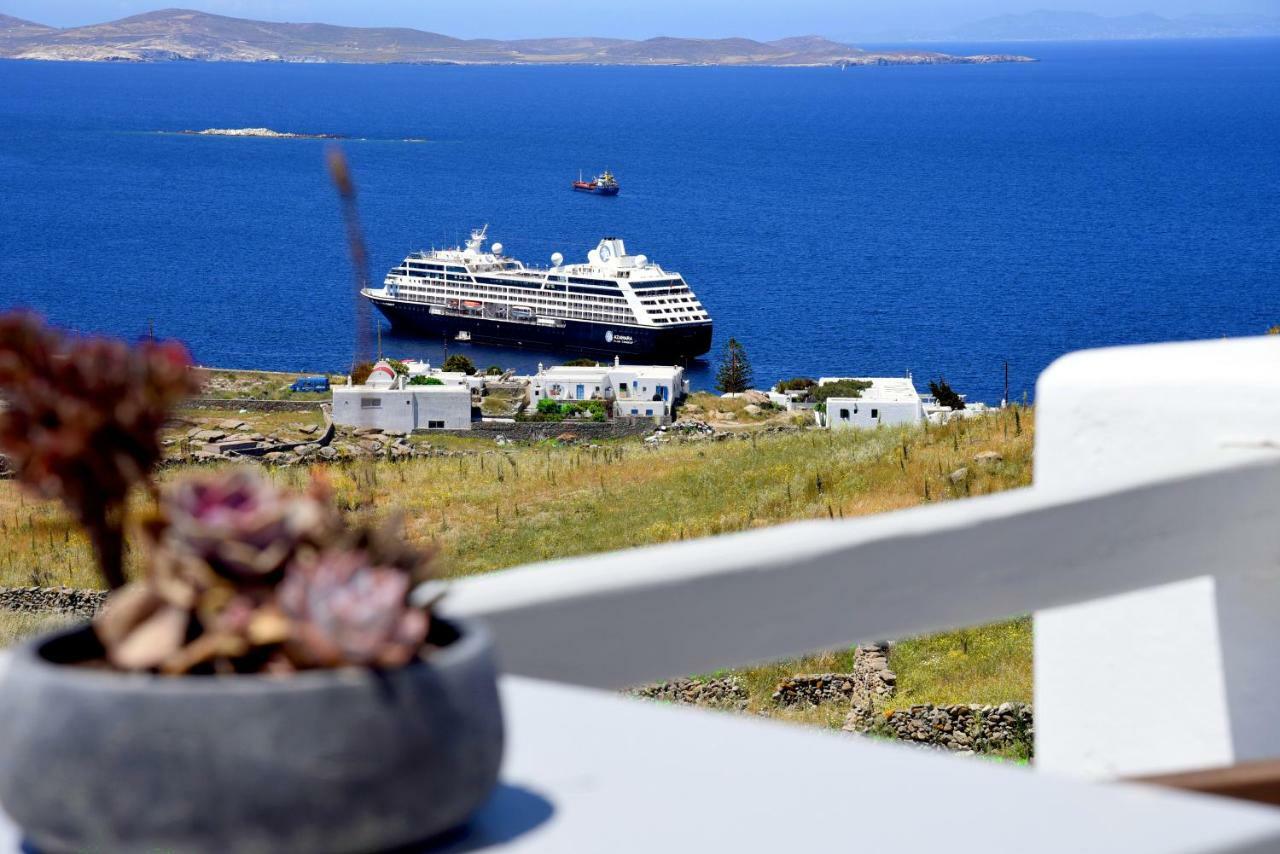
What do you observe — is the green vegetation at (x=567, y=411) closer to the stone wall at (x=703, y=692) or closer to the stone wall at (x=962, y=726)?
the stone wall at (x=703, y=692)

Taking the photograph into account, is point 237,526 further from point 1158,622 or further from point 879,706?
point 879,706

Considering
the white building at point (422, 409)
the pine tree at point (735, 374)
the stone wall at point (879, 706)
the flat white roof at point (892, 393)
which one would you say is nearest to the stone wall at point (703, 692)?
the stone wall at point (879, 706)

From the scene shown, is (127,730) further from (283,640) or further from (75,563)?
(75,563)

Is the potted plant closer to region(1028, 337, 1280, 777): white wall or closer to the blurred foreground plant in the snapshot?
the blurred foreground plant

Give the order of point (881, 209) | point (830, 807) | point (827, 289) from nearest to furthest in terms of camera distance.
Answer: point (830, 807) < point (827, 289) < point (881, 209)

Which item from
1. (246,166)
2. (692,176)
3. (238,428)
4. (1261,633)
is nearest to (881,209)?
(692,176)

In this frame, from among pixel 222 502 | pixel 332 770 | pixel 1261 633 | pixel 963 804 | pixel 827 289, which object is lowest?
pixel 827 289

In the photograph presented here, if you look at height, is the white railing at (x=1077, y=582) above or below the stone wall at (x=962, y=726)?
above

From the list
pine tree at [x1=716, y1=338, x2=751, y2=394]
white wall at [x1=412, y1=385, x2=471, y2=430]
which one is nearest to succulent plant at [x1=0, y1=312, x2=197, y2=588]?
white wall at [x1=412, y1=385, x2=471, y2=430]
